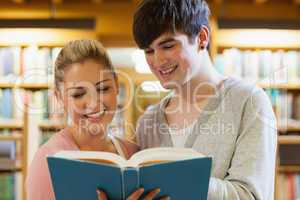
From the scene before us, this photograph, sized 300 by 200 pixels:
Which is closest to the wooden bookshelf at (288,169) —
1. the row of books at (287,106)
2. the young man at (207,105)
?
the row of books at (287,106)

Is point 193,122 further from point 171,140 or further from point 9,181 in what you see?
point 9,181

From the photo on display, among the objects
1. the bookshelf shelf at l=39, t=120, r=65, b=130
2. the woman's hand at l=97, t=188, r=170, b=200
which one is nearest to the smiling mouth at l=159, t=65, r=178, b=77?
the woman's hand at l=97, t=188, r=170, b=200

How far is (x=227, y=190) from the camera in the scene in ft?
4.38

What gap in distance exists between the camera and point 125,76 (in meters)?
3.96

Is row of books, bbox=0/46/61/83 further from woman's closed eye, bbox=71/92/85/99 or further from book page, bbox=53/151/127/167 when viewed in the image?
book page, bbox=53/151/127/167

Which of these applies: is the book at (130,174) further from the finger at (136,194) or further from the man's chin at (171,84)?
the man's chin at (171,84)

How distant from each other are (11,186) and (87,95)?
251 centimetres

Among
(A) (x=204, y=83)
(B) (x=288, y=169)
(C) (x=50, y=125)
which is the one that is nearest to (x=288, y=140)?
(B) (x=288, y=169)

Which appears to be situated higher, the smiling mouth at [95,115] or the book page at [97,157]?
the smiling mouth at [95,115]

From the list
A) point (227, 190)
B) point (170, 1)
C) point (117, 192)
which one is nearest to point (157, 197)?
point (117, 192)

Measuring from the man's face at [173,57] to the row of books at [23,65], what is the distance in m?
2.44

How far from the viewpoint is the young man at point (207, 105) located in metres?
1.39

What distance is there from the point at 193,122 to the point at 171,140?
3.7 inches

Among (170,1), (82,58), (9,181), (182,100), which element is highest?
(170,1)
